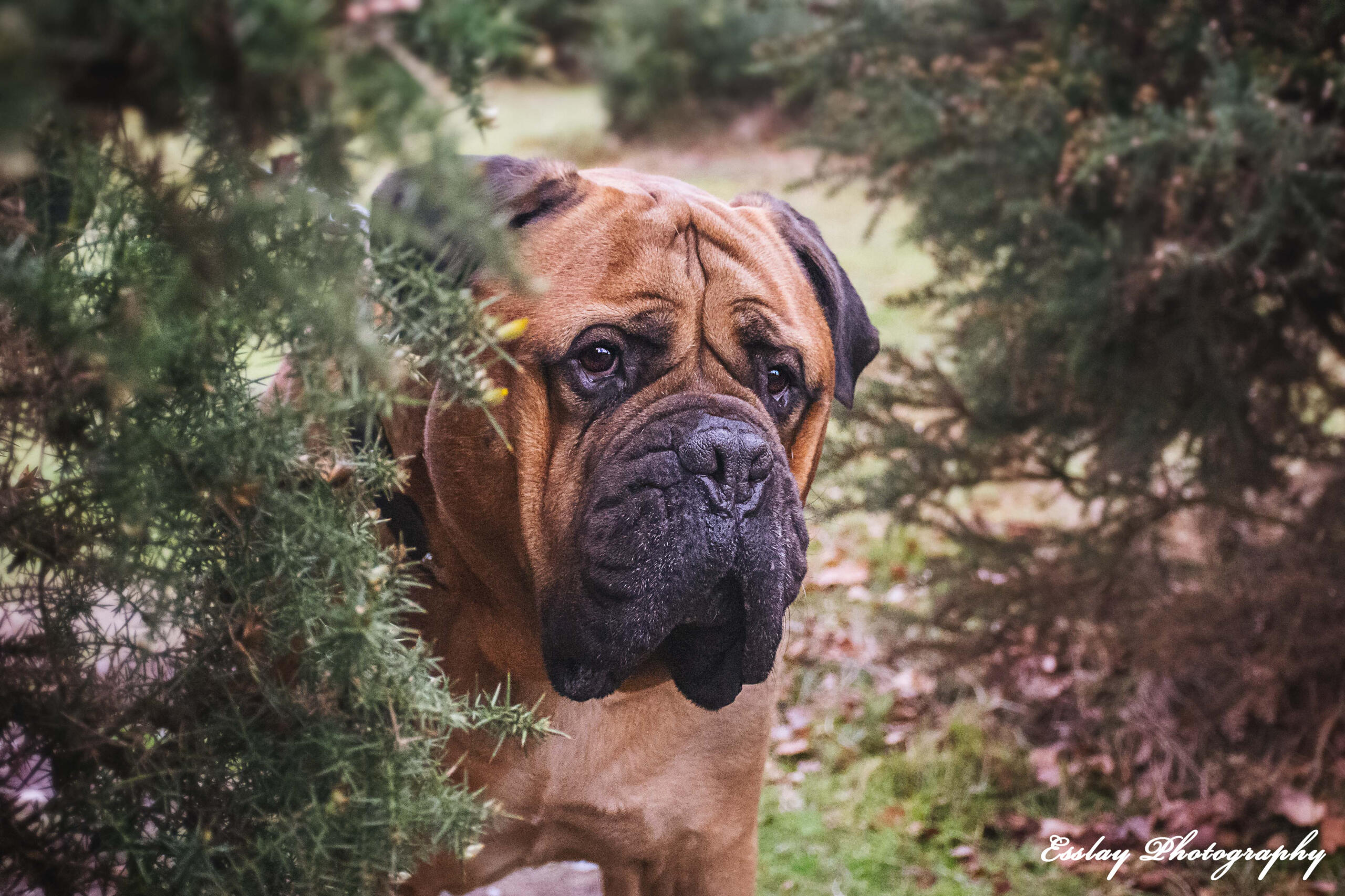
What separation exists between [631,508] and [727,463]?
0.60 feet

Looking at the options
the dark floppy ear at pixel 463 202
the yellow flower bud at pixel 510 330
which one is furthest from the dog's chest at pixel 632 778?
the yellow flower bud at pixel 510 330

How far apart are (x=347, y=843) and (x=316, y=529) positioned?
0.40 metres

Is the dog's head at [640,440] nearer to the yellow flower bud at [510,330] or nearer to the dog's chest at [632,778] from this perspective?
the dog's chest at [632,778]

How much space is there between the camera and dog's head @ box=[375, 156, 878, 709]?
1902mm

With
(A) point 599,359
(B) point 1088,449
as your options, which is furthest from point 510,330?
(B) point 1088,449

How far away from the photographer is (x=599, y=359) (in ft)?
6.89

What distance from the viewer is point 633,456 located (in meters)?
1.95

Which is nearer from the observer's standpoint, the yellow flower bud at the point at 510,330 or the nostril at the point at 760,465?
the yellow flower bud at the point at 510,330

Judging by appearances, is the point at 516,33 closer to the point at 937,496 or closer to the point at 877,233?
the point at 937,496

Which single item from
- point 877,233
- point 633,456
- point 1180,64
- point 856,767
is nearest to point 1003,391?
point 1180,64

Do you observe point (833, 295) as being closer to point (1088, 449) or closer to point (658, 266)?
point (658, 266)

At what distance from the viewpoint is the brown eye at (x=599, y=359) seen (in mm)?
2088

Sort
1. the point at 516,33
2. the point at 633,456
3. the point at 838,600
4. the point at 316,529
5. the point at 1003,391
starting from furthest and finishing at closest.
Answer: the point at 838,600 → the point at 1003,391 → the point at 633,456 → the point at 316,529 → the point at 516,33

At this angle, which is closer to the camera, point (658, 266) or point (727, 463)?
point (727, 463)
